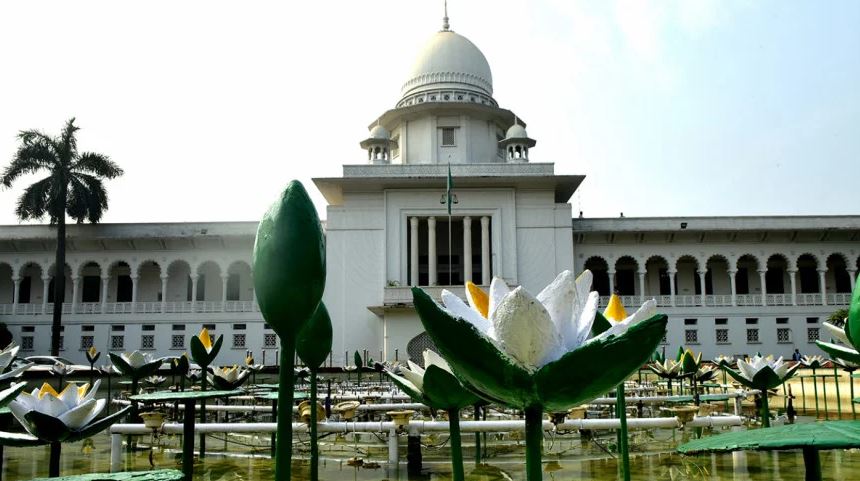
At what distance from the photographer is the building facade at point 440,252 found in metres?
28.3

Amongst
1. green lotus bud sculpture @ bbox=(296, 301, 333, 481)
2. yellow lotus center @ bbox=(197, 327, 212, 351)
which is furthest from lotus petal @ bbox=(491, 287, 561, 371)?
yellow lotus center @ bbox=(197, 327, 212, 351)

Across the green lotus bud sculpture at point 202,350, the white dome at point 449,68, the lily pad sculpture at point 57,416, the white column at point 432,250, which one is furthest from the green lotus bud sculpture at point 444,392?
the white dome at point 449,68

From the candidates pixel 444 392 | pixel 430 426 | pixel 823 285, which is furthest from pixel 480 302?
pixel 823 285

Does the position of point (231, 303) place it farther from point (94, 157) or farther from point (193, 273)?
point (94, 157)

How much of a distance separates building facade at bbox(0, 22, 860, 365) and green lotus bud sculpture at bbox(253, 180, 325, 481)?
26.2 meters

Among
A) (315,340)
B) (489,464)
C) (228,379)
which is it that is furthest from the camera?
(489,464)

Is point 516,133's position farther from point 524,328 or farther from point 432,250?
point 524,328

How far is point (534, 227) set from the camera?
94.4 ft

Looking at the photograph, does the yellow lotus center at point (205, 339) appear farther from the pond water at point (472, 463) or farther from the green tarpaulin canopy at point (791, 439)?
the green tarpaulin canopy at point (791, 439)

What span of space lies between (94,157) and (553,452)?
2618 cm

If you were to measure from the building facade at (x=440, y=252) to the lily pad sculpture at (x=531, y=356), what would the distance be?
1042 inches

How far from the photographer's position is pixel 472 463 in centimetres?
516

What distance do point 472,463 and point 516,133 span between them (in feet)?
84.0

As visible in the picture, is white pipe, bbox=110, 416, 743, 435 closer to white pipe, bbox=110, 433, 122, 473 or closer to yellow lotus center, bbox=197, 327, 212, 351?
white pipe, bbox=110, 433, 122, 473
